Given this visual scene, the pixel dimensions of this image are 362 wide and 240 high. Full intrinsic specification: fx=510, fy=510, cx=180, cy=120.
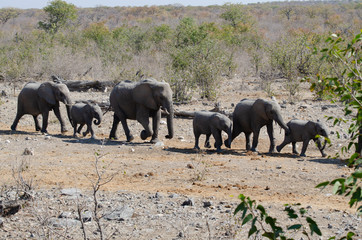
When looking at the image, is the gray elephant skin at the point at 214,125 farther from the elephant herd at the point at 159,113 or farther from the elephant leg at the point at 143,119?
the elephant leg at the point at 143,119

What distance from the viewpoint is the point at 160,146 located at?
11953mm

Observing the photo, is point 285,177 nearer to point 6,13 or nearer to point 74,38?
point 74,38

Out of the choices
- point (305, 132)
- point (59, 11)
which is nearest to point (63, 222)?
point (305, 132)

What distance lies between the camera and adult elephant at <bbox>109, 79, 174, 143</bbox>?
480 inches

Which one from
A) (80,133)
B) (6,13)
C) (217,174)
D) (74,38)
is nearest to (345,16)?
(74,38)

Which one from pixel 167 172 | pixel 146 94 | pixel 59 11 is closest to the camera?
pixel 167 172

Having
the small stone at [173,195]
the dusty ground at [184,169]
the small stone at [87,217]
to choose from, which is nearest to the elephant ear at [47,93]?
the dusty ground at [184,169]

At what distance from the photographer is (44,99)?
13734mm

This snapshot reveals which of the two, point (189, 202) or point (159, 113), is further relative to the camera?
point (159, 113)

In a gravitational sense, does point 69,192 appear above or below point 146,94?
below

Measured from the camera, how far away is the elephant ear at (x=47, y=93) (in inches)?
536

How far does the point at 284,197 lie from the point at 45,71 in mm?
16749

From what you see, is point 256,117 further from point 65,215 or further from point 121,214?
point 65,215

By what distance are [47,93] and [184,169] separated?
5718mm
